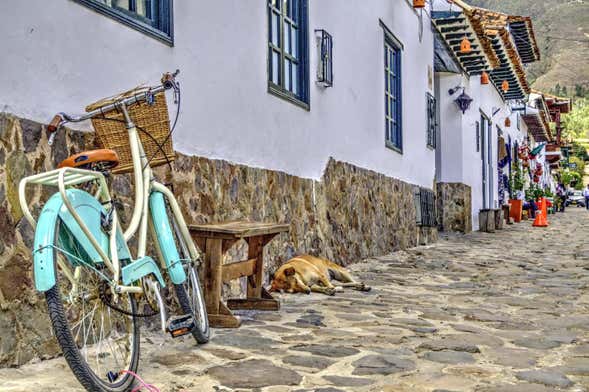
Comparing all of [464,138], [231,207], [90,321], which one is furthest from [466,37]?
[90,321]

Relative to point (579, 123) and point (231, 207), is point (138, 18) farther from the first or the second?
point (579, 123)

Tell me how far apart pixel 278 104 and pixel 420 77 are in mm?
6488

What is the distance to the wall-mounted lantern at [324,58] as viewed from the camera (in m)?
7.16

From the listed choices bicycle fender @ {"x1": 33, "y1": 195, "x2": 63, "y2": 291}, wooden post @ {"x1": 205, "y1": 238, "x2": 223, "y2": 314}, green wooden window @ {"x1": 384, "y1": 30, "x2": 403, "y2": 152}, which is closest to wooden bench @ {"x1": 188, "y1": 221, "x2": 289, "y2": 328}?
wooden post @ {"x1": 205, "y1": 238, "x2": 223, "y2": 314}

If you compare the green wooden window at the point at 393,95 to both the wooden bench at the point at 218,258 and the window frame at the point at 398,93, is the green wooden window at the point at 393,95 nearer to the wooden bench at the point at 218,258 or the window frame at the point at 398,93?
the window frame at the point at 398,93

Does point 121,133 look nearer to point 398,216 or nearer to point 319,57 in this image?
point 319,57

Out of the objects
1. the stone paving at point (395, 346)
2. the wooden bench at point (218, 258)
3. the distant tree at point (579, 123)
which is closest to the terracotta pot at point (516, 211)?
the stone paving at point (395, 346)

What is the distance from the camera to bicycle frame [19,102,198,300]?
244 cm

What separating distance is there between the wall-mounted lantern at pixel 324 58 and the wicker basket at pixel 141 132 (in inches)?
152

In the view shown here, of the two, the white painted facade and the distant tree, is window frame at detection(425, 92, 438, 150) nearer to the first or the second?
the white painted facade

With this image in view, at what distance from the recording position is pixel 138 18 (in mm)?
4133

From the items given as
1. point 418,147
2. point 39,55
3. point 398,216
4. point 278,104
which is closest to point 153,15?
point 39,55

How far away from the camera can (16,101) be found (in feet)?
10.2

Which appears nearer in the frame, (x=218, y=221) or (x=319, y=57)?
(x=218, y=221)
